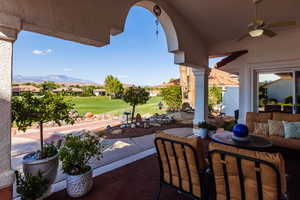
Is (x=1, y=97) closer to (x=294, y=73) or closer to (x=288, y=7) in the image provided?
(x=288, y=7)

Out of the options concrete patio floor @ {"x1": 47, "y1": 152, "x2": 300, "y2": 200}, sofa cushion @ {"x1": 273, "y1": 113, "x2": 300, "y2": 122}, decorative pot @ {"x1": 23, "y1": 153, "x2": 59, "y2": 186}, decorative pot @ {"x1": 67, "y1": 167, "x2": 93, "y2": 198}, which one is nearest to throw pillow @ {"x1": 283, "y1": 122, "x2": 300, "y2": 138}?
sofa cushion @ {"x1": 273, "y1": 113, "x2": 300, "y2": 122}

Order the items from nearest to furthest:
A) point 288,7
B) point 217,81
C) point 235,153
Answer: point 235,153, point 288,7, point 217,81

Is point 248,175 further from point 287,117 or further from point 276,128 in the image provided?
point 287,117

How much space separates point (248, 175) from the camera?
136 cm

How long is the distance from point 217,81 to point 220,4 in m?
9.68

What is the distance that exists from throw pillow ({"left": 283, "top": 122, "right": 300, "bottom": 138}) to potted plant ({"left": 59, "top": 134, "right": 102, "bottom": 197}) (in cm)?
419

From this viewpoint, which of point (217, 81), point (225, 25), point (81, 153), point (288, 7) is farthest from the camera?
point (217, 81)

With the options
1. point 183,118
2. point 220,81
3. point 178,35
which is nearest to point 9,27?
point 178,35

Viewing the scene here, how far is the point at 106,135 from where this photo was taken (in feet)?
19.1

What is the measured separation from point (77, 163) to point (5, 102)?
1206 millimetres

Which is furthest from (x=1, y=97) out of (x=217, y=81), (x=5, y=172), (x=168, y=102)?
(x=217, y=81)

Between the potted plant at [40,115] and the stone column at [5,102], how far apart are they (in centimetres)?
32

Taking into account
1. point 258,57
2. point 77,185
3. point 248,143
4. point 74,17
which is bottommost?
point 77,185

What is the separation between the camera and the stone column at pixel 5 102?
5.50 feet
